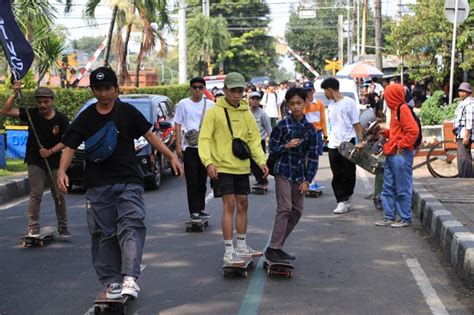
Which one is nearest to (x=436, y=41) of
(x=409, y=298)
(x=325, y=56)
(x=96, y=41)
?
(x=409, y=298)

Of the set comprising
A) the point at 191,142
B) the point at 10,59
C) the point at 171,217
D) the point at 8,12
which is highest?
the point at 8,12

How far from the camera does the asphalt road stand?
5977mm

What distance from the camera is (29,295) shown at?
20.7 ft

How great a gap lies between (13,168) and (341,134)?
733 cm

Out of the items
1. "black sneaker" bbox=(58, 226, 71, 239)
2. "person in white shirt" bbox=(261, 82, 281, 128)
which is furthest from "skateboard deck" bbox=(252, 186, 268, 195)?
"person in white shirt" bbox=(261, 82, 281, 128)

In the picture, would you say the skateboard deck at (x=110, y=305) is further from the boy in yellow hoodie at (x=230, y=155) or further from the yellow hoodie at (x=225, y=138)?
the yellow hoodie at (x=225, y=138)

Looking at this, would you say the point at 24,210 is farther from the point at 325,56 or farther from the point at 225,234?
the point at 325,56

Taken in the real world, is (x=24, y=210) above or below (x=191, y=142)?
below

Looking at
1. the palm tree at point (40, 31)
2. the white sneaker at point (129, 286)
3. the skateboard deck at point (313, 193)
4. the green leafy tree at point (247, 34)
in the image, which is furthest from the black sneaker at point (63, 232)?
the green leafy tree at point (247, 34)

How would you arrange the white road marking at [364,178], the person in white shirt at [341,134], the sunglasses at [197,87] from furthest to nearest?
the white road marking at [364,178], the person in white shirt at [341,134], the sunglasses at [197,87]

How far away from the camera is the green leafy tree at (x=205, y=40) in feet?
184

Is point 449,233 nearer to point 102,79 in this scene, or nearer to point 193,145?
point 193,145

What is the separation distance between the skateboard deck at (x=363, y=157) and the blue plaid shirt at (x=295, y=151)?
3084 mm

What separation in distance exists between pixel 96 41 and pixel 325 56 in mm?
70685
